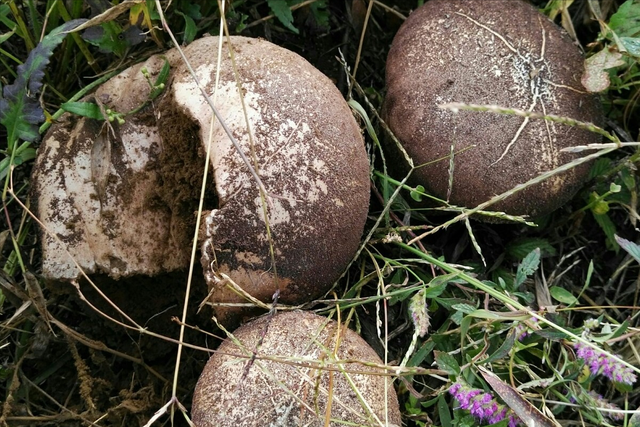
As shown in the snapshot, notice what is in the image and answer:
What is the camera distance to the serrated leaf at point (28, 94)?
1.87 meters

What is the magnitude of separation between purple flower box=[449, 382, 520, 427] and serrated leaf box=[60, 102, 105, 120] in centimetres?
120

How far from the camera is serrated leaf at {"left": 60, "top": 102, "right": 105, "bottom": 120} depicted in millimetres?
1779

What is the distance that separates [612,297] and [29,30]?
2300 mm

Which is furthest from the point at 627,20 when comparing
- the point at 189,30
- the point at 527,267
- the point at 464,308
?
the point at 189,30

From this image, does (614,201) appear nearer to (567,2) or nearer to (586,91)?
(586,91)

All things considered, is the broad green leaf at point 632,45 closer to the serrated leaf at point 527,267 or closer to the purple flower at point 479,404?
the serrated leaf at point 527,267

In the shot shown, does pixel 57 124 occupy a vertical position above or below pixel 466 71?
below

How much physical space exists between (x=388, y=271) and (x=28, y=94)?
1.19 meters

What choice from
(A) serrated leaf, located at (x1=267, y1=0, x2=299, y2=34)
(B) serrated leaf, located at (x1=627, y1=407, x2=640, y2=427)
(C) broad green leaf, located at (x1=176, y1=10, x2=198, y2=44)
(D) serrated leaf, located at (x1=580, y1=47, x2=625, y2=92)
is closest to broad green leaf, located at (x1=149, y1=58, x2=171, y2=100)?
(C) broad green leaf, located at (x1=176, y1=10, x2=198, y2=44)

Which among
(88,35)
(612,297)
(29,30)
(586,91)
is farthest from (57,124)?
(612,297)

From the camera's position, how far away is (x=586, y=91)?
6.74ft

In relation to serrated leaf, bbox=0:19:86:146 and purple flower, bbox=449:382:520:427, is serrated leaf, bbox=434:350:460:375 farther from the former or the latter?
serrated leaf, bbox=0:19:86:146

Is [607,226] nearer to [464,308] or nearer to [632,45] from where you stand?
[632,45]

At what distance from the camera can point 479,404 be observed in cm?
165
